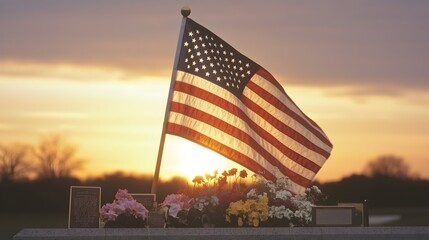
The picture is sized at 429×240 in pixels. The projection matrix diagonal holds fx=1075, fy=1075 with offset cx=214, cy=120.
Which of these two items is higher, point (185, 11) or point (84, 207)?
point (185, 11)

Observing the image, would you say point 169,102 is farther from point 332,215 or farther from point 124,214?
point 332,215

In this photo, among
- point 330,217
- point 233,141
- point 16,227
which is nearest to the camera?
point 330,217

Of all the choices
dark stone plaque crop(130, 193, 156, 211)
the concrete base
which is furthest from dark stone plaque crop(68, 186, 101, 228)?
the concrete base

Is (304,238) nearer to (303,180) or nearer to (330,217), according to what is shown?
(330,217)

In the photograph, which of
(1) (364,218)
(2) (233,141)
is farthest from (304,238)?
(2) (233,141)

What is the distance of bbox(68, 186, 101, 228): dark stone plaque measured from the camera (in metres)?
19.6

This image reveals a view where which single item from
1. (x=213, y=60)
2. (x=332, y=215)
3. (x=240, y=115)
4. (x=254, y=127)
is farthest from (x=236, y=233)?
(x=213, y=60)

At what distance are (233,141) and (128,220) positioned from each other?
486 cm

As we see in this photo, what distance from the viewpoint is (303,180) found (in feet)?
80.7

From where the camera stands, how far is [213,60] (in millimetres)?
23891

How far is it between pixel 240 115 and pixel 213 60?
1.37 metres

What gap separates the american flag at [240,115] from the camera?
23.3 m

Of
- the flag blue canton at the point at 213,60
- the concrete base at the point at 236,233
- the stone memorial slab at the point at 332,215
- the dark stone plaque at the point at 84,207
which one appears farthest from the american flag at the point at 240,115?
the concrete base at the point at 236,233

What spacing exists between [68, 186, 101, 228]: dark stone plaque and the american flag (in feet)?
12.5
